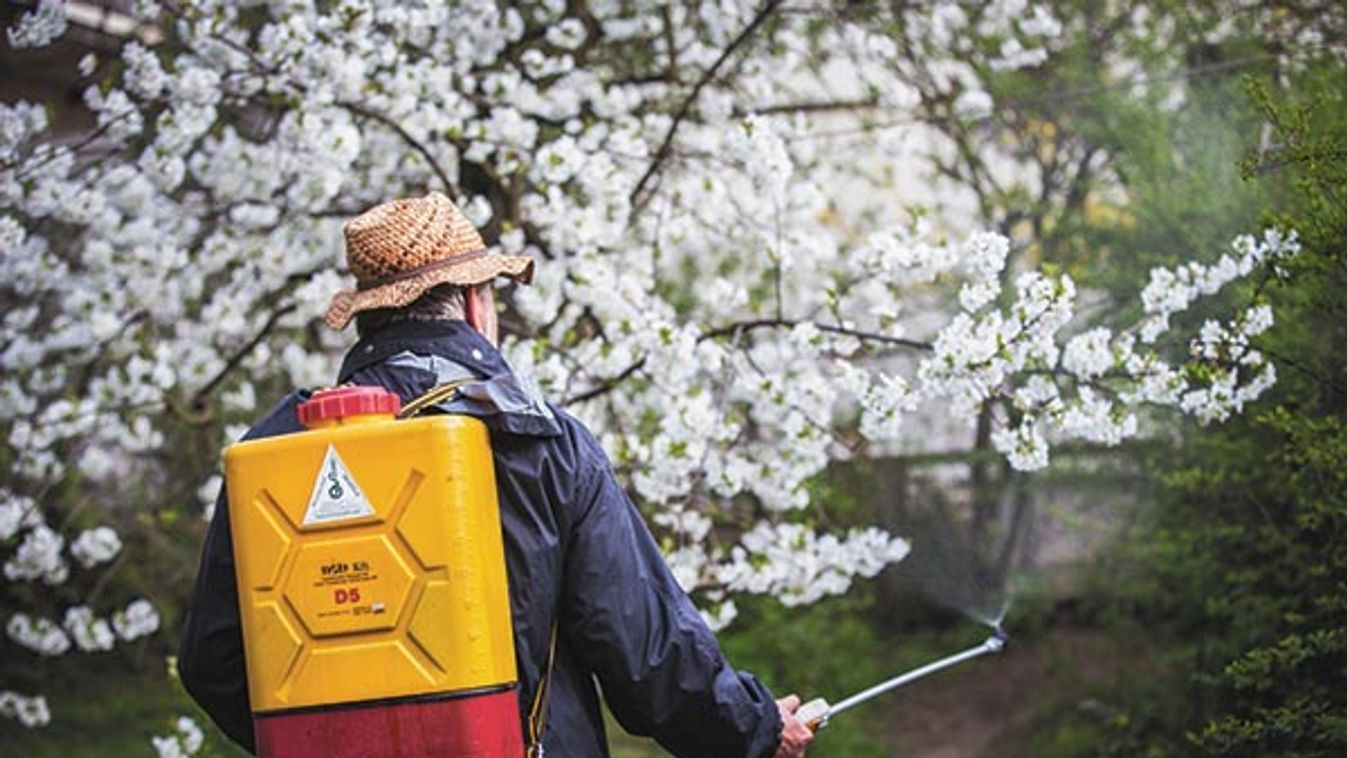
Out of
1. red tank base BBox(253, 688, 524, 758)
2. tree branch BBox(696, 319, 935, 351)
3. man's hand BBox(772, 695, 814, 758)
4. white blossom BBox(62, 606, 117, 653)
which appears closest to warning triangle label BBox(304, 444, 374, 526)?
red tank base BBox(253, 688, 524, 758)

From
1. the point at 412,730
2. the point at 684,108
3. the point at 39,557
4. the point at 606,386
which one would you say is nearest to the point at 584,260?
the point at 606,386

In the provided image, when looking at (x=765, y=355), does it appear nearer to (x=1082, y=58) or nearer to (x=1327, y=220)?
(x=1327, y=220)

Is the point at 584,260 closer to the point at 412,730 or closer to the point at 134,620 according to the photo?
the point at 134,620

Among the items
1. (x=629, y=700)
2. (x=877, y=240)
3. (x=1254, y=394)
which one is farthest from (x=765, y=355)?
(x=629, y=700)

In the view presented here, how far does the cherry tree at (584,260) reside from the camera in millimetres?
4605

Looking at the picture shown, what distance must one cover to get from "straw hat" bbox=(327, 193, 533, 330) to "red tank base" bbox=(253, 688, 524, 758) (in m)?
0.76

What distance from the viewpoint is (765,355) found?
541cm

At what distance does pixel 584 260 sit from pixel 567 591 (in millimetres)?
2399

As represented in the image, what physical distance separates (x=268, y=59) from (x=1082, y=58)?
14.4 feet

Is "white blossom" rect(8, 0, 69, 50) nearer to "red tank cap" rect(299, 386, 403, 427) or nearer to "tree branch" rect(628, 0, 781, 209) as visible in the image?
"tree branch" rect(628, 0, 781, 209)

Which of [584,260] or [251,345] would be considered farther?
[251,345]

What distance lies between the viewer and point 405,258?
126 inches

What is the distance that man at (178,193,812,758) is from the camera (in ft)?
9.78

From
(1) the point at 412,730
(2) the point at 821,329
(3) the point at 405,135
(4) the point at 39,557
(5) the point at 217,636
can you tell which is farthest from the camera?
(4) the point at 39,557
